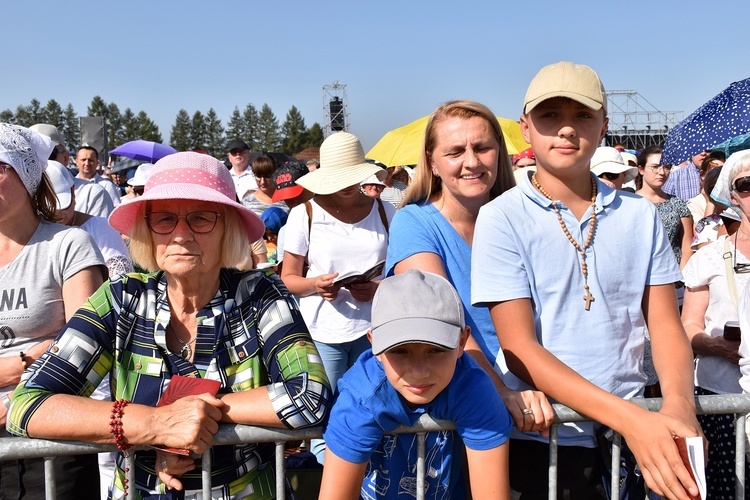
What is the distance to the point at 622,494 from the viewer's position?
2.28m

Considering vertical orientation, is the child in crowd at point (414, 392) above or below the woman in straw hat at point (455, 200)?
below

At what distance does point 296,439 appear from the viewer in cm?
213

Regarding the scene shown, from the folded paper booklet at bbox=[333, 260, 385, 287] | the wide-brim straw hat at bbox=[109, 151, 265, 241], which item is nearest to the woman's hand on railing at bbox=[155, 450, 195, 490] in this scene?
the wide-brim straw hat at bbox=[109, 151, 265, 241]

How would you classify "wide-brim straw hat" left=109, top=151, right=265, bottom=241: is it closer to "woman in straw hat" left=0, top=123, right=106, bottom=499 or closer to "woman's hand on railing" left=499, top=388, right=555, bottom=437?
"woman in straw hat" left=0, top=123, right=106, bottom=499

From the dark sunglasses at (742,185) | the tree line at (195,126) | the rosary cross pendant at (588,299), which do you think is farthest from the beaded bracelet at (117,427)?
the tree line at (195,126)

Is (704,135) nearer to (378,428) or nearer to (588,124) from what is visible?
(588,124)

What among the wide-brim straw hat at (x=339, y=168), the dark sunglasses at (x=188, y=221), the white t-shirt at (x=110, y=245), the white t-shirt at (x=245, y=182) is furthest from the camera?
the white t-shirt at (x=245, y=182)

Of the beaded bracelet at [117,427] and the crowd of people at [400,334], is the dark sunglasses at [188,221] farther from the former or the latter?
the beaded bracelet at [117,427]

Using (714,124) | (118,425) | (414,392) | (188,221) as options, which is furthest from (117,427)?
(714,124)

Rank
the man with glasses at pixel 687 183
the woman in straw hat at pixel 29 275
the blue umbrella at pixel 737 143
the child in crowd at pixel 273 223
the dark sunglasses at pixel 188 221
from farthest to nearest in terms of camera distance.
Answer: the man with glasses at pixel 687 183 → the child in crowd at pixel 273 223 → the blue umbrella at pixel 737 143 → the woman in straw hat at pixel 29 275 → the dark sunglasses at pixel 188 221

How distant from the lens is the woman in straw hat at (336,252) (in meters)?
4.45

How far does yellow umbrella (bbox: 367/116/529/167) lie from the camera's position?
1066 cm

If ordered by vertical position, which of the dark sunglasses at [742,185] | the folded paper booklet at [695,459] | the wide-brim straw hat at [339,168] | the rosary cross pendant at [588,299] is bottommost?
the folded paper booklet at [695,459]

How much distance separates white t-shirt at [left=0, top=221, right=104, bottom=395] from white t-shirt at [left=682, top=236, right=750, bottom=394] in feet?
8.87
